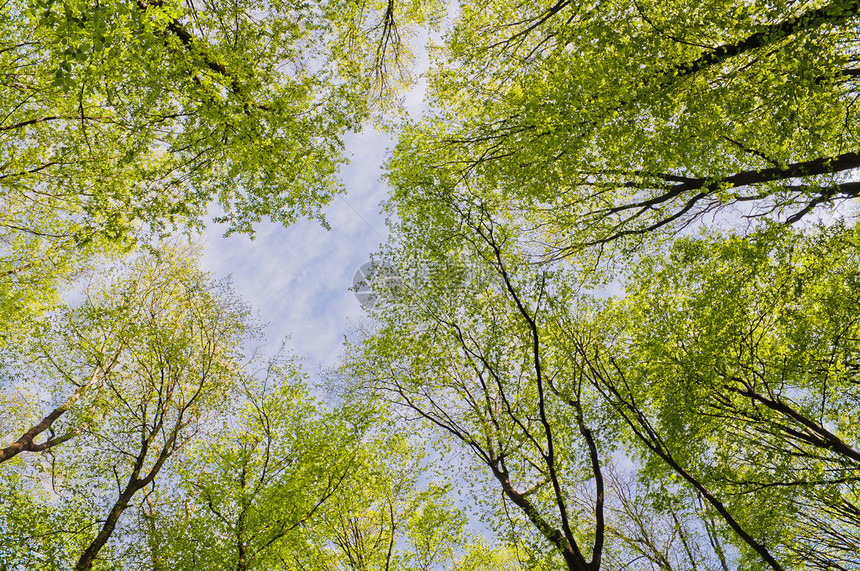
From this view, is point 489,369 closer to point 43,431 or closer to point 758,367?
point 758,367

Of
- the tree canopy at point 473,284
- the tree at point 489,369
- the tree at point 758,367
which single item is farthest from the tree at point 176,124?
the tree at point 758,367

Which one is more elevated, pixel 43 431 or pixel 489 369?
pixel 43 431

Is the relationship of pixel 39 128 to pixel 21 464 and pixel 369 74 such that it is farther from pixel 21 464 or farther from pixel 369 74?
pixel 21 464

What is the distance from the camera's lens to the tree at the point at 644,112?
7.80 metres

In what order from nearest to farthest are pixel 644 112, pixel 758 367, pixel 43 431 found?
pixel 644 112, pixel 758 367, pixel 43 431

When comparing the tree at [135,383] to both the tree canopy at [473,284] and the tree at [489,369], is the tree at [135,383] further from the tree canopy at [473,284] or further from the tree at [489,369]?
the tree at [489,369]

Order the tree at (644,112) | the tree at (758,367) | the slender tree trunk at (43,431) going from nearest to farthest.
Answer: the tree at (644,112)
the tree at (758,367)
the slender tree trunk at (43,431)

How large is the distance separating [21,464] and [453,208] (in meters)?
17.8

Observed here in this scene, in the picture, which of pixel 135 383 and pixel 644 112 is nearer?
pixel 644 112

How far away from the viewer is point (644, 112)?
940 centimetres

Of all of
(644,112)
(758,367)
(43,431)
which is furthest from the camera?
(43,431)

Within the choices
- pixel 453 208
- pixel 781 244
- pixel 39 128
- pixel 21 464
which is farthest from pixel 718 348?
pixel 21 464

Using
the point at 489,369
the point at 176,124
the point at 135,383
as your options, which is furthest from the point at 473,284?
the point at 135,383

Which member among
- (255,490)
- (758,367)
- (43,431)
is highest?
(43,431)
